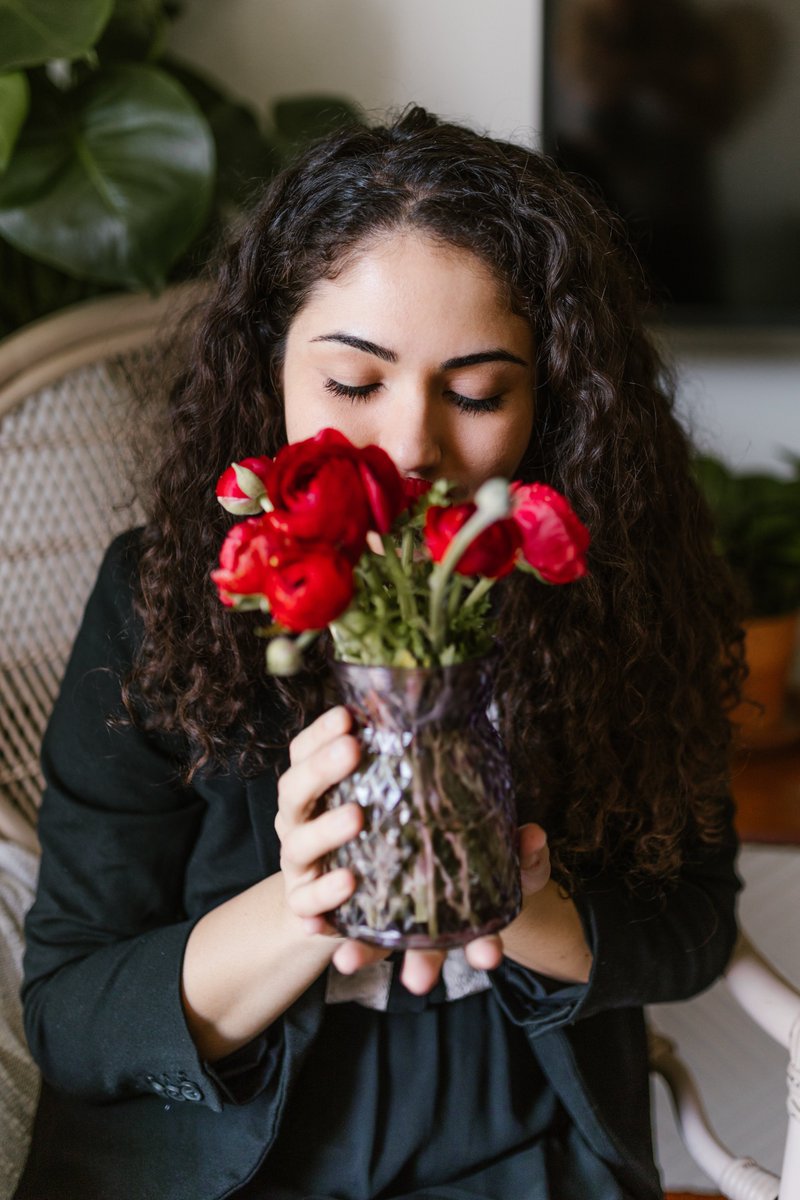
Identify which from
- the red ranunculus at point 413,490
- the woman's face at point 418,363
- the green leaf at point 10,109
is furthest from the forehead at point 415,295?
the green leaf at point 10,109

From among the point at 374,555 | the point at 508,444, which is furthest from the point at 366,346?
the point at 374,555

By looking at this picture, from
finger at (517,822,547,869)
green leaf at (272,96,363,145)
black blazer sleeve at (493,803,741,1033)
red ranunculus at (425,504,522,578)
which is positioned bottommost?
black blazer sleeve at (493,803,741,1033)

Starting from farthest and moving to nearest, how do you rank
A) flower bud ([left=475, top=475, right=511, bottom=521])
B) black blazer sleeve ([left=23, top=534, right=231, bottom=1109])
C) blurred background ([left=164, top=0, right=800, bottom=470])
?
blurred background ([left=164, top=0, right=800, bottom=470]) → black blazer sleeve ([left=23, top=534, right=231, bottom=1109]) → flower bud ([left=475, top=475, right=511, bottom=521])

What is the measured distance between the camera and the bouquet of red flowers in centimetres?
48

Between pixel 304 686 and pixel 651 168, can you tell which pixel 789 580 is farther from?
pixel 304 686

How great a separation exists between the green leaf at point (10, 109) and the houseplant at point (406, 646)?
640 mm

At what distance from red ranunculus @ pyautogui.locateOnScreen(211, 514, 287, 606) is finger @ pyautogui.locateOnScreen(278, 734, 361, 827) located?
9cm

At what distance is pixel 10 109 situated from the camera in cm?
103

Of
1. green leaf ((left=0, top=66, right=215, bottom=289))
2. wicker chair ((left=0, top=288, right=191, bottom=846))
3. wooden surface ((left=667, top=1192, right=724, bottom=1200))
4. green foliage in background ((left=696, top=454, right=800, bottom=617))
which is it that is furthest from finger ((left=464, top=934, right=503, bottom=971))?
green foliage in background ((left=696, top=454, right=800, bottom=617))

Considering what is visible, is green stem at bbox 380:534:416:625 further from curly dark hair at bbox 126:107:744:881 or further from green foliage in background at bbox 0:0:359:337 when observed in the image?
green foliage in background at bbox 0:0:359:337

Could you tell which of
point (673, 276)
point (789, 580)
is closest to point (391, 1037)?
point (789, 580)

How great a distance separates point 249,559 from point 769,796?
3.49ft

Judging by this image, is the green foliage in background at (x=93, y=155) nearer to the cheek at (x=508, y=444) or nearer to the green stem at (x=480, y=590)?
the cheek at (x=508, y=444)

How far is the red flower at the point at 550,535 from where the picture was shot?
51 centimetres
